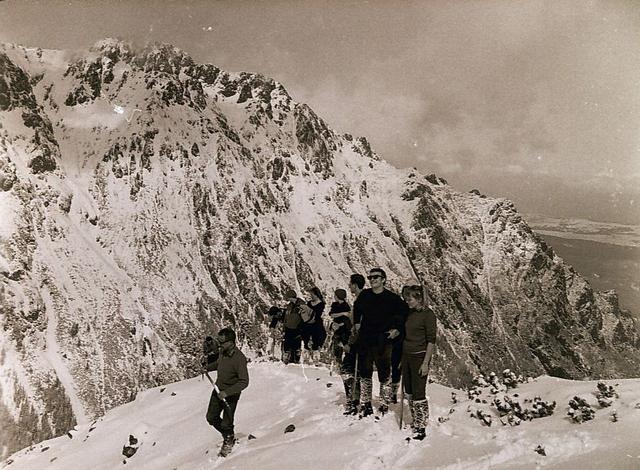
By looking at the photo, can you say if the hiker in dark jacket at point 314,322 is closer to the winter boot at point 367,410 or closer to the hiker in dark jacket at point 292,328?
the hiker in dark jacket at point 292,328

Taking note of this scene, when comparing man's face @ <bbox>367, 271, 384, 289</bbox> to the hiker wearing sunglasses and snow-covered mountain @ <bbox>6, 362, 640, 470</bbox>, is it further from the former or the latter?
snow-covered mountain @ <bbox>6, 362, 640, 470</bbox>

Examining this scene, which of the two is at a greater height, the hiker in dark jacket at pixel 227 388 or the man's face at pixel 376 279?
the man's face at pixel 376 279

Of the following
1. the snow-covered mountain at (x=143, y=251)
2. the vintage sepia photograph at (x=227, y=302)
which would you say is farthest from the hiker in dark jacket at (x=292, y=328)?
the snow-covered mountain at (x=143, y=251)

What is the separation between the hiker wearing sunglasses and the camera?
8.18 meters

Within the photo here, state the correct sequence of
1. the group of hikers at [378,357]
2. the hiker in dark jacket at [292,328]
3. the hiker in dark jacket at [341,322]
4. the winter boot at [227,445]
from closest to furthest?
the group of hikers at [378,357], the winter boot at [227,445], the hiker in dark jacket at [341,322], the hiker in dark jacket at [292,328]

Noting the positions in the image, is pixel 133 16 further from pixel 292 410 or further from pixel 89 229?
pixel 89 229

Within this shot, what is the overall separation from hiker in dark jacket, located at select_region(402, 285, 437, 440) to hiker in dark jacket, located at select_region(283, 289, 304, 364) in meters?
5.81

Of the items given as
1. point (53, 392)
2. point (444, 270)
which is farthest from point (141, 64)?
point (444, 270)

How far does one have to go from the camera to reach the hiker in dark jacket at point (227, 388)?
852 cm

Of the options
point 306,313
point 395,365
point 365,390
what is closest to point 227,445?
point 365,390

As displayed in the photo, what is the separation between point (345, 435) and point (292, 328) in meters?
6.30

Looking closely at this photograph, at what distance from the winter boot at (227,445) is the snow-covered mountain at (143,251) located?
4585 inches

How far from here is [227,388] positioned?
28.0 feet

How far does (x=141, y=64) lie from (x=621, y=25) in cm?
19403
